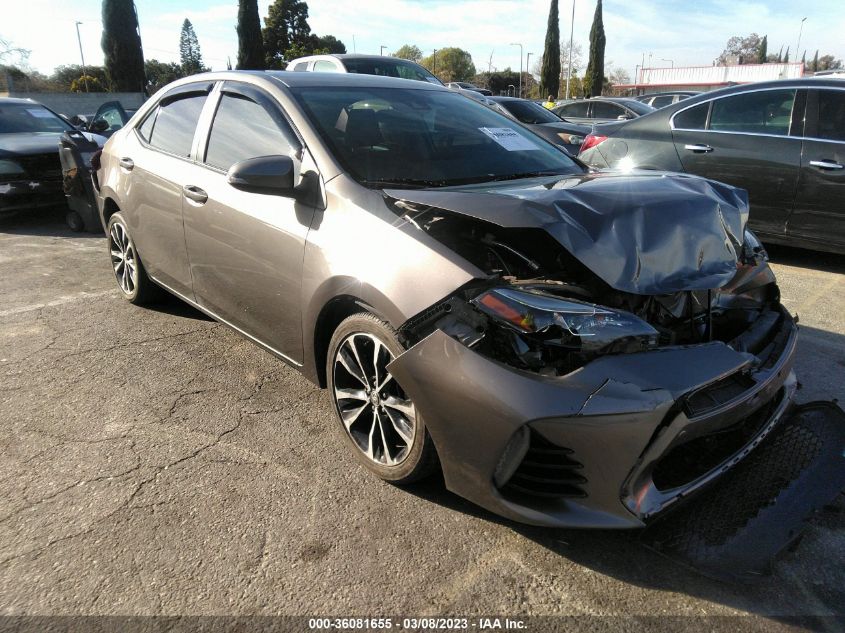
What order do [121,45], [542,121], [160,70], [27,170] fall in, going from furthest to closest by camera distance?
[160,70]
[121,45]
[542,121]
[27,170]

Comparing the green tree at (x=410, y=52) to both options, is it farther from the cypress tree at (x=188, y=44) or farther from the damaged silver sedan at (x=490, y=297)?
the damaged silver sedan at (x=490, y=297)

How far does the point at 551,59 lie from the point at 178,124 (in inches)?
2095

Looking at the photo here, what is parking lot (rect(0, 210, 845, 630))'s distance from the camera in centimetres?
201

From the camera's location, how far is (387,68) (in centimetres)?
Answer: 955

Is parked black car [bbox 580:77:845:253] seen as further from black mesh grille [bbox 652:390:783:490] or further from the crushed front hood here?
black mesh grille [bbox 652:390:783:490]

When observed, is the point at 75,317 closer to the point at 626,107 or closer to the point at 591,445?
the point at 591,445

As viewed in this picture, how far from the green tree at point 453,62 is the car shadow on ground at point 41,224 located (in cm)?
9598

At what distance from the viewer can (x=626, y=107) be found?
1239cm

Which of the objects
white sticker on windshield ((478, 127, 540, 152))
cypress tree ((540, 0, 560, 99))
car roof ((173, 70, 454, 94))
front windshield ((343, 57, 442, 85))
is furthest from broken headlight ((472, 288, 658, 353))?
cypress tree ((540, 0, 560, 99))

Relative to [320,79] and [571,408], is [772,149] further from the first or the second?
[571,408]

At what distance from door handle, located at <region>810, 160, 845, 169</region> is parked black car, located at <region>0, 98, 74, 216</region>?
8.43 m

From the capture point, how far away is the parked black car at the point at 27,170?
7.66 m

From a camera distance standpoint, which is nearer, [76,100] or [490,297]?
[490,297]

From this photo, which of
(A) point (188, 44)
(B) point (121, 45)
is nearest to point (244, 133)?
(B) point (121, 45)
